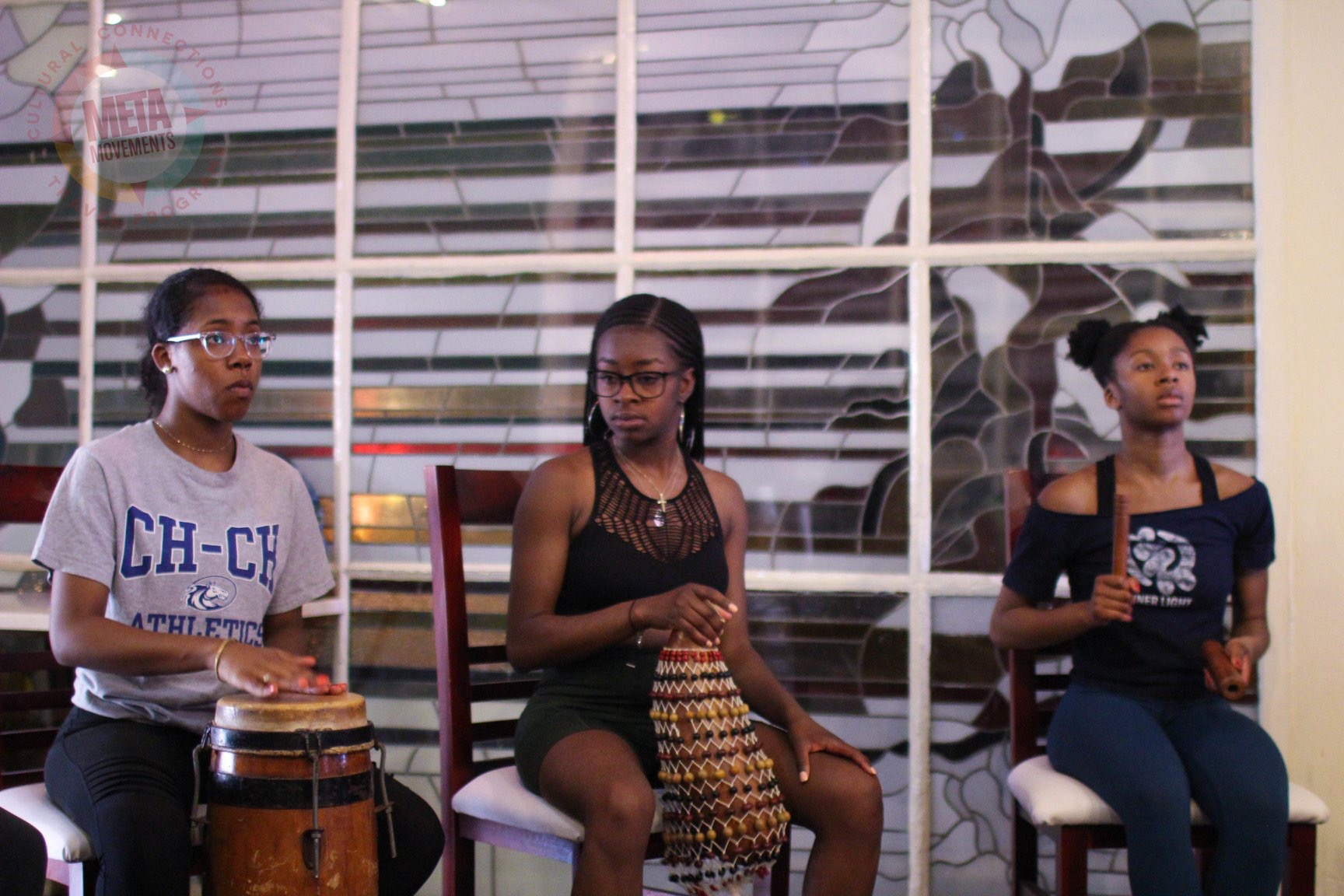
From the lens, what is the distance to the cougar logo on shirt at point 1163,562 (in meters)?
2.49

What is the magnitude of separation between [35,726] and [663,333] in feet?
7.00

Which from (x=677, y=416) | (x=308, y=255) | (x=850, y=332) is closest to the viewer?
(x=677, y=416)

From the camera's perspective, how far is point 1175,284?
119 inches

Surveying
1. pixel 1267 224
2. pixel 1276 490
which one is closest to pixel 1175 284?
pixel 1267 224

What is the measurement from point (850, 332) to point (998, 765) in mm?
1135

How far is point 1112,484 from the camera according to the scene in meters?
2.60

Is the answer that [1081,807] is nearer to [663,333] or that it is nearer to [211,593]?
[663,333]

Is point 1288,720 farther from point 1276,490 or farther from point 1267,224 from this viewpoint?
point 1267,224

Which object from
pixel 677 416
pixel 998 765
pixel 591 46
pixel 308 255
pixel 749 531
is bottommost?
pixel 998 765

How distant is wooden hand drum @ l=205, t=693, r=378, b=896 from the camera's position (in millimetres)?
1876

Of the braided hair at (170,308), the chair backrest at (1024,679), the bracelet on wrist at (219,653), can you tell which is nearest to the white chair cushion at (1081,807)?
the chair backrest at (1024,679)

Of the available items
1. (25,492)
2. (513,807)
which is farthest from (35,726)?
(513,807)

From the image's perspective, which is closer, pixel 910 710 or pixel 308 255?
pixel 910 710

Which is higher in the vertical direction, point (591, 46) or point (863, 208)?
point (591, 46)
